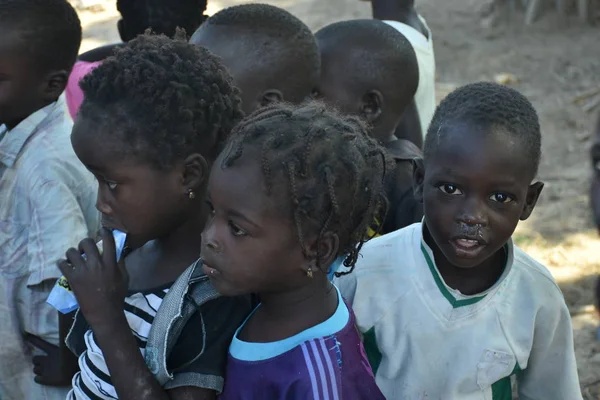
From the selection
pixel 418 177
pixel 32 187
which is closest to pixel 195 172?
pixel 418 177

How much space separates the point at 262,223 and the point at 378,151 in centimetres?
34

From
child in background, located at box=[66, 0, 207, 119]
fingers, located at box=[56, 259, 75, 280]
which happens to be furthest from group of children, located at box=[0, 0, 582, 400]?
child in background, located at box=[66, 0, 207, 119]

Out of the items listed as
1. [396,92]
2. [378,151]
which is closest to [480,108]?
[378,151]

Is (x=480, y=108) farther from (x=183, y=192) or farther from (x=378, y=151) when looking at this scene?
(x=183, y=192)

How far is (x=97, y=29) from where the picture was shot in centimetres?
952

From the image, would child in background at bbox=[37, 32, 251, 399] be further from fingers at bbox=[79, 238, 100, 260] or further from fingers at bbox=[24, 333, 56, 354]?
fingers at bbox=[24, 333, 56, 354]

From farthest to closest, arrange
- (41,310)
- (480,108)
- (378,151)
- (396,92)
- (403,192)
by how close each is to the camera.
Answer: (396,92) → (403,192) → (41,310) → (480,108) → (378,151)

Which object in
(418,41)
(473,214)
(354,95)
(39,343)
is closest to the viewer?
(473,214)

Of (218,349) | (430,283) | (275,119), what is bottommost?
(430,283)

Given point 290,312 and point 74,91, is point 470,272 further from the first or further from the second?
point 74,91

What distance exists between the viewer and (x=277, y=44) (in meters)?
2.91

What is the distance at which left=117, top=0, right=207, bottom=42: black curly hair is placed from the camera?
12.1 ft

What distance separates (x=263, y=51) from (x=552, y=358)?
53.5 inches

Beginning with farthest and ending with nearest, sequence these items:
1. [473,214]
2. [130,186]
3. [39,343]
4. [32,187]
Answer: [39,343] < [32,187] < [473,214] < [130,186]
